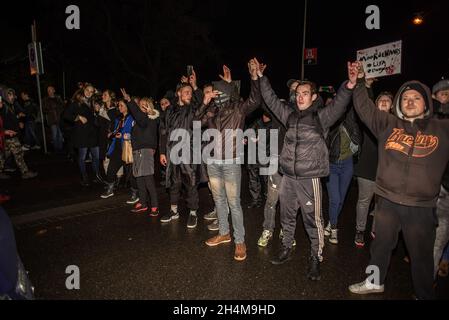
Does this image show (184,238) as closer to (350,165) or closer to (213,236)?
(213,236)

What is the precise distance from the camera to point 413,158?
302 centimetres

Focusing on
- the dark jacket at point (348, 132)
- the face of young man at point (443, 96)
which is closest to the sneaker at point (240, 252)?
the dark jacket at point (348, 132)

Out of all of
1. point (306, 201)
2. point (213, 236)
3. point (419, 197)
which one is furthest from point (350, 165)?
point (213, 236)

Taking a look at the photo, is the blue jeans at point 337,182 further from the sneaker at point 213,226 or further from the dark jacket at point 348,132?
the sneaker at point 213,226

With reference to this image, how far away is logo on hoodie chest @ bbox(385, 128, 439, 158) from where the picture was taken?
2980mm

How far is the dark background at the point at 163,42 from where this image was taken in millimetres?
19703

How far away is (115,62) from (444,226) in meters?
25.7

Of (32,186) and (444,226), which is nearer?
(444,226)

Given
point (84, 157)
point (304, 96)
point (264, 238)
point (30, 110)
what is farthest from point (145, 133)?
point (30, 110)

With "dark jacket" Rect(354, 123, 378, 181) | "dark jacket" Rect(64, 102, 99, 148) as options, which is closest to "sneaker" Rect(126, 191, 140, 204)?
"dark jacket" Rect(64, 102, 99, 148)

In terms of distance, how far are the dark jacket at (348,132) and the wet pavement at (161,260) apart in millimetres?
1328

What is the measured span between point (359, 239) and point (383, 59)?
18.0 feet

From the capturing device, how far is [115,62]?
25.3 metres

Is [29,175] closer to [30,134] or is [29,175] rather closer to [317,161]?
[30,134]
